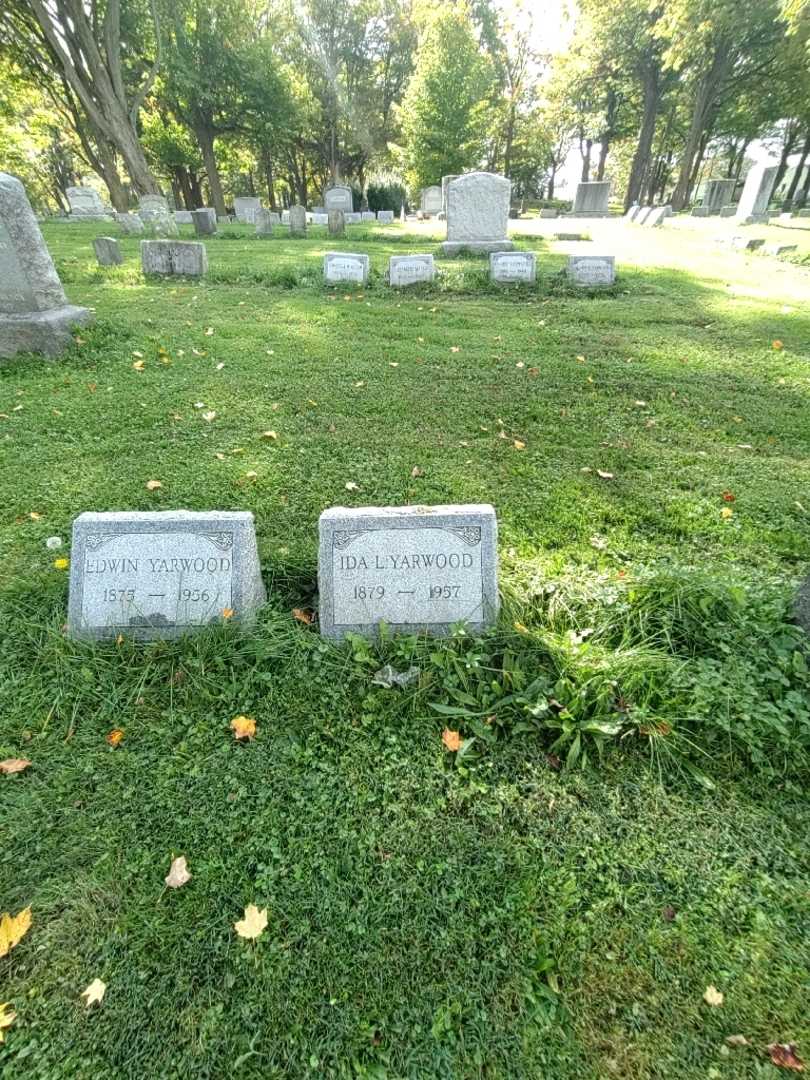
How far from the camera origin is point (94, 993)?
1381mm

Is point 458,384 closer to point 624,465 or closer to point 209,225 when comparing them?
point 624,465

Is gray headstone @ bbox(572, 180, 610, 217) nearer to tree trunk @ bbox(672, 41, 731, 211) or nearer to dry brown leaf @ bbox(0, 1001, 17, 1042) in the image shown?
tree trunk @ bbox(672, 41, 731, 211)

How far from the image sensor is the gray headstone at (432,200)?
86.0ft

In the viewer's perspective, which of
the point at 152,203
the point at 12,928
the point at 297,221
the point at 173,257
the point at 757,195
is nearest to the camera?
the point at 12,928

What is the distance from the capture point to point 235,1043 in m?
1.32

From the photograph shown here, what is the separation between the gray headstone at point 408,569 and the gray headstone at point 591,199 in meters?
28.4

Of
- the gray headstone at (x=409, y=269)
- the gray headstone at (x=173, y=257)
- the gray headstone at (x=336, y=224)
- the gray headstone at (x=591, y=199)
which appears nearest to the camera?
the gray headstone at (x=409, y=269)

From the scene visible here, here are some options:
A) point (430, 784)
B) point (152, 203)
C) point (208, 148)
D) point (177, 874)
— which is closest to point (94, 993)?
point (177, 874)

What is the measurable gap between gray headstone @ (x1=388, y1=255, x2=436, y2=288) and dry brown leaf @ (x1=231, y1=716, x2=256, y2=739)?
810 cm

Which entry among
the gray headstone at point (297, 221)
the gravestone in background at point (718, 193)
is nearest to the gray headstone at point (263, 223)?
the gray headstone at point (297, 221)

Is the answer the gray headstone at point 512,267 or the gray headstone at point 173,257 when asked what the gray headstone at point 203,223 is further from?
the gray headstone at point 512,267

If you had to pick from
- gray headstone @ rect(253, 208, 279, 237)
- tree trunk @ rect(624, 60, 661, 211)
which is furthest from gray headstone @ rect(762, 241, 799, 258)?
tree trunk @ rect(624, 60, 661, 211)

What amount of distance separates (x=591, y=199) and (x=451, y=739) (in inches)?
1165

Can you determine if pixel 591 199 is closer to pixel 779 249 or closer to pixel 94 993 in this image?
pixel 779 249
